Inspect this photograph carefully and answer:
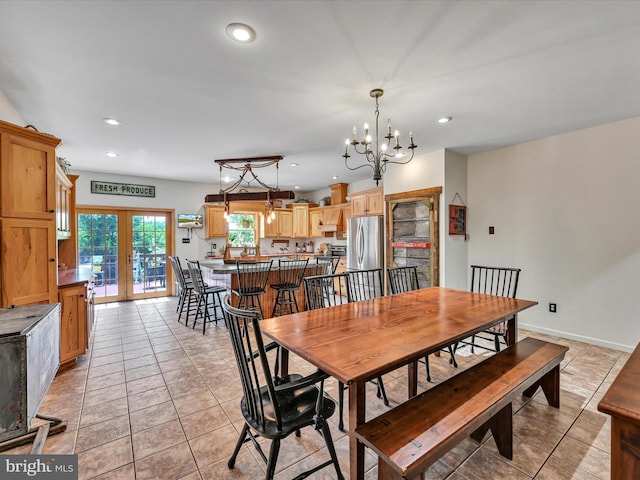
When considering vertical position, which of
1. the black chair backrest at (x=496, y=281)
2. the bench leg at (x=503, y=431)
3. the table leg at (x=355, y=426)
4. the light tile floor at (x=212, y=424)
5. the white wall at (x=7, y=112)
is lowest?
the light tile floor at (x=212, y=424)

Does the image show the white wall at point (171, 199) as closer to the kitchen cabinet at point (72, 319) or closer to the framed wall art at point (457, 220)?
the kitchen cabinet at point (72, 319)

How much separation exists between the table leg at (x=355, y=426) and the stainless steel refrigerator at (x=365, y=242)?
4.03 metres

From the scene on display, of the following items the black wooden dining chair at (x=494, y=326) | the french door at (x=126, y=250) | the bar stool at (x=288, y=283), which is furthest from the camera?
the french door at (x=126, y=250)

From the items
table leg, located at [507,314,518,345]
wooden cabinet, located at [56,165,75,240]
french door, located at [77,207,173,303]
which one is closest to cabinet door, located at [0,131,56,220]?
wooden cabinet, located at [56,165,75,240]

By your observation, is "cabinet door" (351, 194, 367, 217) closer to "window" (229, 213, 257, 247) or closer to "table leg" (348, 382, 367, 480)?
"window" (229, 213, 257, 247)

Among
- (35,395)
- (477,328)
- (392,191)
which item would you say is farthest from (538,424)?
(392,191)

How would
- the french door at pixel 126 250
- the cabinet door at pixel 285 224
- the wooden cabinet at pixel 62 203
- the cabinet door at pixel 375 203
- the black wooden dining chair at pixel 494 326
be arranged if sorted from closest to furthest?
the black wooden dining chair at pixel 494 326 < the wooden cabinet at pixel 62 203 < the cabinet door at pixel 375 203 < the french door at pixel 126 250 < the cabinet door at pixel 285 224

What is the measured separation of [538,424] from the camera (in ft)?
6.97

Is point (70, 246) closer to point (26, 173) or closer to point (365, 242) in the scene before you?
point (26, 173)

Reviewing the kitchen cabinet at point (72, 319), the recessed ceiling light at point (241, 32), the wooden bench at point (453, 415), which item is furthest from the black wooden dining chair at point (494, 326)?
the kitchen cabinet at point (72, 319)

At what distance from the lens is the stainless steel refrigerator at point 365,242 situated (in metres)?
5.36

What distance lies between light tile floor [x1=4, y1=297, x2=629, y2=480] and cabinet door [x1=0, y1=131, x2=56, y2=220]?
5.24 feet

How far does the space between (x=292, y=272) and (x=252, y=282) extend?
74cm

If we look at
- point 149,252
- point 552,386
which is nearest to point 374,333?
point 552,386
